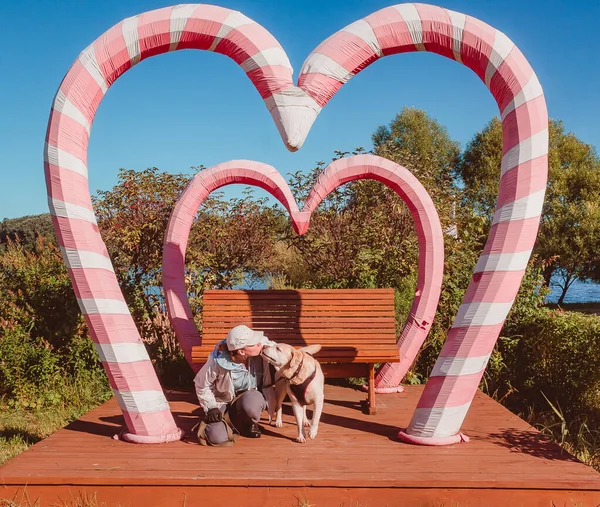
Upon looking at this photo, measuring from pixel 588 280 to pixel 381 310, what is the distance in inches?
789

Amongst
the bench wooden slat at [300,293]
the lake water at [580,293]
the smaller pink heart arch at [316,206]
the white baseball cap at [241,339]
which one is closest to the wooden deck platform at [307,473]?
the white baseball cap at [241,339]

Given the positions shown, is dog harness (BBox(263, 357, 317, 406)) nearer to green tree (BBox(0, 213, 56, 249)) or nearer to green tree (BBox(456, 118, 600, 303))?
green tree (BBox(456, 118, 600, 303))

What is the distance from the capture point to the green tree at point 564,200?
2012 cm

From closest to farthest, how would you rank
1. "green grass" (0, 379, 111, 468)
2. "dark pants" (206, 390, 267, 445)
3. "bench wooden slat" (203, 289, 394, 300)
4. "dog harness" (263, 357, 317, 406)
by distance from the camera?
"dog harness" (263, 357, 317, 406)
"dark pants" (206, 390, 267, 445)
"green grass" (0, 379, 111, 468)
"bench wooden slat" (203, 289, 394, 300)

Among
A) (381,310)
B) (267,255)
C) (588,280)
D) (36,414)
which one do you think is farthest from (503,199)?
(588,280)

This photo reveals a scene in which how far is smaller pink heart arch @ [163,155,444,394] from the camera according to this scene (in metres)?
5.66

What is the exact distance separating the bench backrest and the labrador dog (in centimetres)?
138

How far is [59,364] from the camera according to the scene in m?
6.80

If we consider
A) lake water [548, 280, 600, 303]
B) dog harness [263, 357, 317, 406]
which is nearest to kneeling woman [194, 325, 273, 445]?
dog harness [263, 357, 317, 406]

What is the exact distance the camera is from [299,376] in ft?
13.6

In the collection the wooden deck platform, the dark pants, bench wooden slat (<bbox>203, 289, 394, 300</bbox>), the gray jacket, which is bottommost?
the wooden deck platform

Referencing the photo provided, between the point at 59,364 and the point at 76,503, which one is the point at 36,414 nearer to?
the point at 59,364

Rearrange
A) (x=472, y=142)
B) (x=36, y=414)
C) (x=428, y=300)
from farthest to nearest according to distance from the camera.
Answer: (x=472, y=142) < (x=36, y=414) < (x=428, y=300)

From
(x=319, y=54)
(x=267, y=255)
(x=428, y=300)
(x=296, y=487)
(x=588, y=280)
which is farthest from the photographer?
(x=588, y=280)
